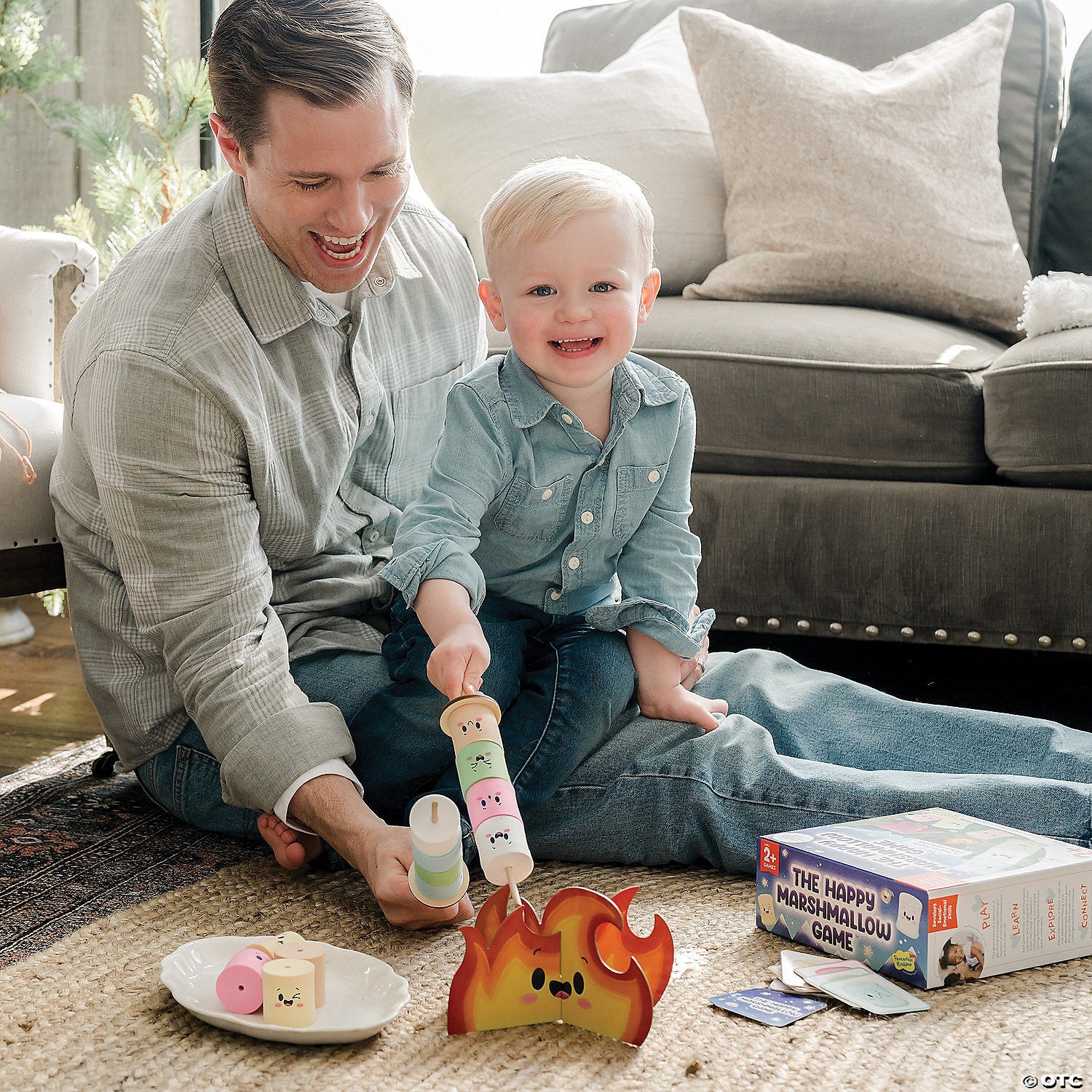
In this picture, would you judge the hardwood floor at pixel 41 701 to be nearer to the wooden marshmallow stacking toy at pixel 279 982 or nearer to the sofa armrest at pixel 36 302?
the sofa armrest at pixel 36 302

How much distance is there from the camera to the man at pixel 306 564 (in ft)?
3.46

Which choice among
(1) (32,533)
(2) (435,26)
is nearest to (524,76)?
(2) (435,26)

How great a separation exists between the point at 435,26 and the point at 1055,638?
1877 mm

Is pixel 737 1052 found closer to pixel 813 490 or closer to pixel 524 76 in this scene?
pixel 813 490

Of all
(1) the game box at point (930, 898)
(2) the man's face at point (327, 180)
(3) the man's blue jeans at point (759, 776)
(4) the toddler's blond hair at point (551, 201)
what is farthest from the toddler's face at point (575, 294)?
(1) the game box at point (930, 898)

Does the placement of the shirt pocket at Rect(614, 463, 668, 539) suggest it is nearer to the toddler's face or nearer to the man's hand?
the toddler's face

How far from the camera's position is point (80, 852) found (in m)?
1.20

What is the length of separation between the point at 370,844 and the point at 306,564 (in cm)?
36

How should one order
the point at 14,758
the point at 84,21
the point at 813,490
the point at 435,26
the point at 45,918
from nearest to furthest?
the point at 45,918
the point at 14,758
the point at 813,490
the point at 435,26
the point at 84,21

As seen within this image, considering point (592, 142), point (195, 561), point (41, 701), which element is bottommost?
point (41, 701)

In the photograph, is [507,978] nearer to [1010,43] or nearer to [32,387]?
[32,387]

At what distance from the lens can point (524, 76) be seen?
2053mm

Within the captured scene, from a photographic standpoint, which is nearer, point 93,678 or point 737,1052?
point 737,1052

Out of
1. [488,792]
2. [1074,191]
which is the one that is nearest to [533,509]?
[488,792]
